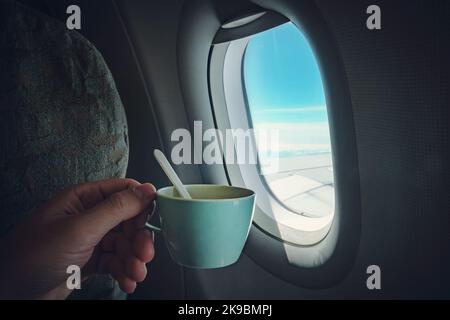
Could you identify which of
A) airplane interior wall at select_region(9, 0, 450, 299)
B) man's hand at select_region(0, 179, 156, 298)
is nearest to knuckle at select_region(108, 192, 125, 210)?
man's hand at select_region(0, 179, 156, 298)

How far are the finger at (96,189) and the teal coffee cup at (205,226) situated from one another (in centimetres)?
21

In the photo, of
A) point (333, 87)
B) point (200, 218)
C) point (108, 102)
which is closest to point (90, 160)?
point (108, 102)

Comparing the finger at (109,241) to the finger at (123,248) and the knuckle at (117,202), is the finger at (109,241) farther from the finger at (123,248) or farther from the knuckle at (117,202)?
the knuckle at (117,202)

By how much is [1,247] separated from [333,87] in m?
0.60

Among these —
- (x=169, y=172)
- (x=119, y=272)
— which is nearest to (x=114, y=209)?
(x=169, y=172)

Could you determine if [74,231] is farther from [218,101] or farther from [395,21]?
[395,21]

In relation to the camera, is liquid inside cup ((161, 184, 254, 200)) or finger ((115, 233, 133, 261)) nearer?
liquid inside cup ((161, 184, 254, 200))

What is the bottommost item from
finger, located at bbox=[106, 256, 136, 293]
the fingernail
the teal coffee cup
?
finger, located at bbox=[106, 256, 136, 293]

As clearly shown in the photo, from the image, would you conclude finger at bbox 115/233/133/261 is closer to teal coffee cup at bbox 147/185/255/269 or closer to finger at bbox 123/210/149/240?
finger at bbox 123/210/149/240

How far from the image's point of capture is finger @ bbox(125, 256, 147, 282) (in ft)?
2.06

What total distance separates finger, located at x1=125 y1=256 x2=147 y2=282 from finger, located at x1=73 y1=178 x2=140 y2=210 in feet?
0.44

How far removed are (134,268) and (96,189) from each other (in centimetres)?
17

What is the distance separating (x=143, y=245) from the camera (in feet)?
2.01

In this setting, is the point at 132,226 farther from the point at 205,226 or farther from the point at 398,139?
the point at 398,139
